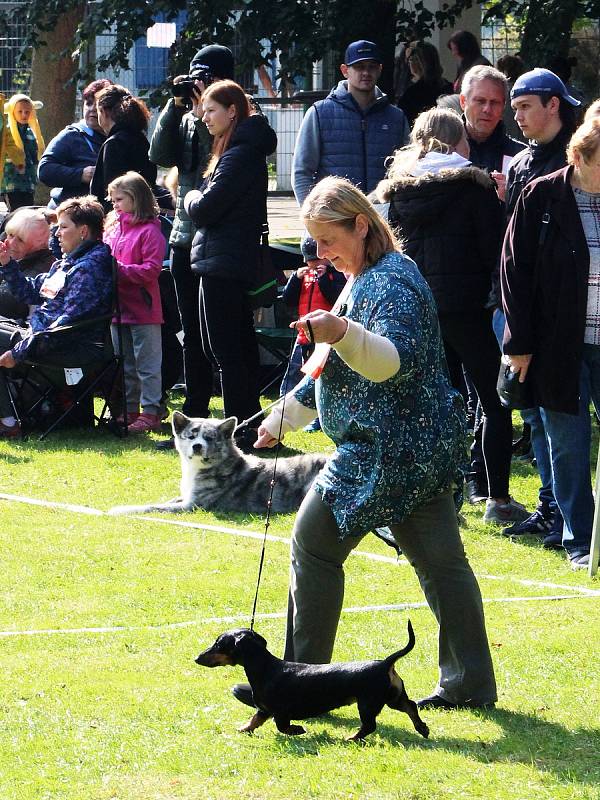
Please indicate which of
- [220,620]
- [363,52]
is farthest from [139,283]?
[220,620]

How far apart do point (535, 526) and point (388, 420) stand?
10.6 ft

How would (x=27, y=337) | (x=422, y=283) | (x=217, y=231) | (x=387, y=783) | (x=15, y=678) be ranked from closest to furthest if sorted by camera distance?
(x=387, y=783), (x=422, y=283), (x=15, y=678), (x=217, y=231), (x=27, y=337)

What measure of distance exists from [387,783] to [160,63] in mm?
18310

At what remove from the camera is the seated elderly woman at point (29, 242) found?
10852 millimetres

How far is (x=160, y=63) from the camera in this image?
21.0 m

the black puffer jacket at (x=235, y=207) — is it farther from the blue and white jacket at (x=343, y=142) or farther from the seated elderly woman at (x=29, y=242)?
the seated elderly woman at (x=29, y=242)

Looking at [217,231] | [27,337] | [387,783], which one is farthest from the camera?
[27,337]

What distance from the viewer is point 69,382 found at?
984 centimetres

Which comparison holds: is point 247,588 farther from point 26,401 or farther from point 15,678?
point 26,401

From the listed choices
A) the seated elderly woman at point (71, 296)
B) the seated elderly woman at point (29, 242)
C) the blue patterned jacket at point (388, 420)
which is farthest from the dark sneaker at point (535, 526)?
the seated elderly woman at point (29, 242)

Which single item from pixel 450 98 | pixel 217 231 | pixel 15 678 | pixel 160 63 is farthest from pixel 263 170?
pixel 160 63

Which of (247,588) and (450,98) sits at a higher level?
(450,98)

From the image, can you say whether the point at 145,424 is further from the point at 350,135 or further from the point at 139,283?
the point at 350,135

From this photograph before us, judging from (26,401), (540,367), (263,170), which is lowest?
(26,401)
